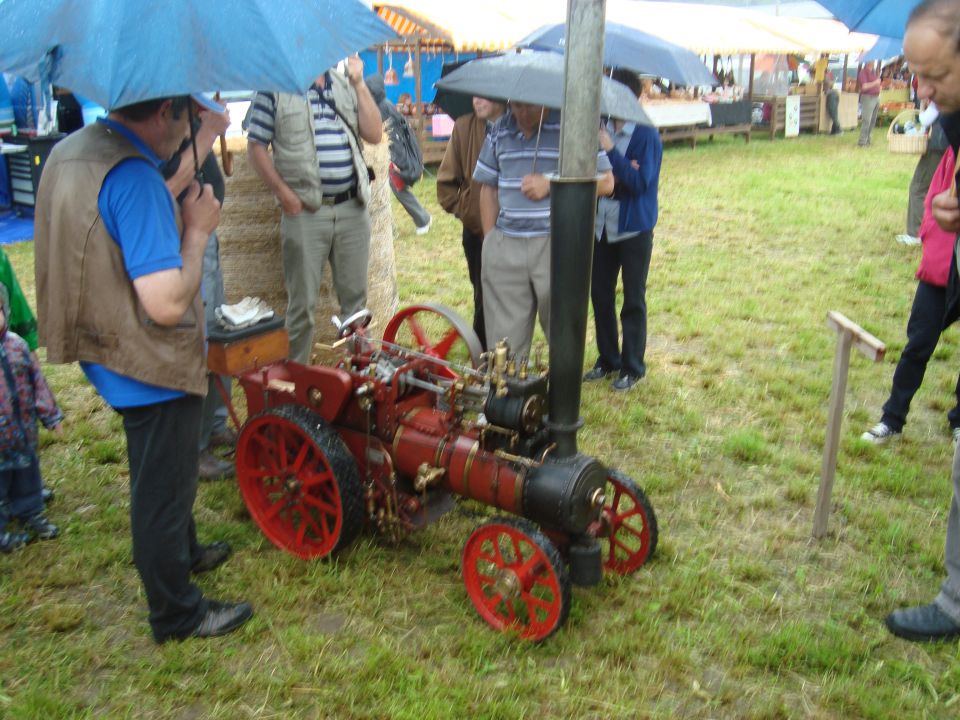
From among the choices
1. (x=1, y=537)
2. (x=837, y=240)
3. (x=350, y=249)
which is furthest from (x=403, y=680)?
(x=837, y=240)

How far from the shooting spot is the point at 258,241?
479 cm

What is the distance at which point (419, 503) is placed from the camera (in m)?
3.08

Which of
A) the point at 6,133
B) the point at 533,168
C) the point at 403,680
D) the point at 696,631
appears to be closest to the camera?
the point at 403,680

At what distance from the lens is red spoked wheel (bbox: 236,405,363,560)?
294 centimetres

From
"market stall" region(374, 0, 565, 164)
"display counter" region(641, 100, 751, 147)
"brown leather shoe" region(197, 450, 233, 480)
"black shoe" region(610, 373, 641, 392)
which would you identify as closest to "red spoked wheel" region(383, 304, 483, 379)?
"brown leather shoe" region(197, 450, 233, 480)

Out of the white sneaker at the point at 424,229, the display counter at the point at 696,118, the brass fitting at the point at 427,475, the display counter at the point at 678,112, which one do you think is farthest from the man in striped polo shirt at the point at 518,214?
the display counter at the point at 678,112

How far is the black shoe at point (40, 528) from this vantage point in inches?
131

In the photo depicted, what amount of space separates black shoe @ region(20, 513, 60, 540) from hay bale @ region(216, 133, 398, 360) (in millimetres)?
1860

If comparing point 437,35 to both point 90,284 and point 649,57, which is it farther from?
point 90,284

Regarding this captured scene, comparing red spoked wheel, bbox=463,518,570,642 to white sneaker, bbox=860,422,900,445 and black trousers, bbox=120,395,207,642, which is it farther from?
white sneaker, bbox=860,422,900,445

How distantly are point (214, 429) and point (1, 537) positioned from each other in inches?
42.2

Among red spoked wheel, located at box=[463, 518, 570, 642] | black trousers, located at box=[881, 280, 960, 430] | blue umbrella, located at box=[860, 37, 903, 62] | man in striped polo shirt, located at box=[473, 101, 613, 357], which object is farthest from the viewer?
blue umbrella, located at box=[860, 37, 903, 62]

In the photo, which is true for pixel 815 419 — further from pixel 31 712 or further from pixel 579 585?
pixel 31 712

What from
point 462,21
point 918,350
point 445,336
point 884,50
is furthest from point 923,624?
point 462,21
